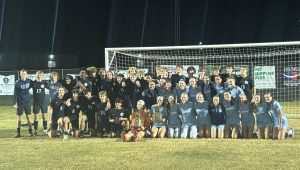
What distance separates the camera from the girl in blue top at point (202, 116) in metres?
11.0

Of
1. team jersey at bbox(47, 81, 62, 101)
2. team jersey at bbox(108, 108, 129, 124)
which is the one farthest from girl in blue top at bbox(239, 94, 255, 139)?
team jersey at bbox(47, 81, 62, 101)

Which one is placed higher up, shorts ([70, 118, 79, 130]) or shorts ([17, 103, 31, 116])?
shorts ([17, 103, 31, 116])

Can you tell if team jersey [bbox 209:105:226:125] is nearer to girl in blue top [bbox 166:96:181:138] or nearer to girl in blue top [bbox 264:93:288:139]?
girl in blue top [bbox 166:96:181:138]

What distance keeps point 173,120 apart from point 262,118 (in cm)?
209

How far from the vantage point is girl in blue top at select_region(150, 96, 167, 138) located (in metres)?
11.3

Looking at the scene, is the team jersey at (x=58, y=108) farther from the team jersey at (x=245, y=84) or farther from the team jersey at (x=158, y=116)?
the team jersey at (x=245, y=84)

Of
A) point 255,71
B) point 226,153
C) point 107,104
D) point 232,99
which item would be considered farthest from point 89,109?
point 255,71

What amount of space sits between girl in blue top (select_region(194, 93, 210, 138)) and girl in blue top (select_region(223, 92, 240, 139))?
0.45 m

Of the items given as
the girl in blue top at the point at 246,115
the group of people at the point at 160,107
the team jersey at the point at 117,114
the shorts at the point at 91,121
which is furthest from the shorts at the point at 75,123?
the girl in blue top at the point at 246,115

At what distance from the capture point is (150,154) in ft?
28.0

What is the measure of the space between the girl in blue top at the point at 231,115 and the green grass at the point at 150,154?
1.88 feet

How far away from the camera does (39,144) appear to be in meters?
10.2

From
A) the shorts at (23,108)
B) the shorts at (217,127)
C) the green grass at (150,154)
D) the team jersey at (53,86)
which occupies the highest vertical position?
the team jersey at (53,86)

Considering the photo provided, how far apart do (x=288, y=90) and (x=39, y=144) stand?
14.0m
